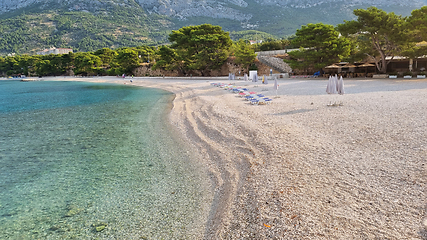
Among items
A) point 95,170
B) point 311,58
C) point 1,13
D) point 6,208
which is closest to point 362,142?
point 95,170

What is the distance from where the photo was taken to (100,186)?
6.29 m

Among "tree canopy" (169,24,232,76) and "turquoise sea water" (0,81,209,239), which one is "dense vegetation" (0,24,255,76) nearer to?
"tree canopy" (169,24,232,76)

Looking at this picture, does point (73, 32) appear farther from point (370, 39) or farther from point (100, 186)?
point (100, 186)

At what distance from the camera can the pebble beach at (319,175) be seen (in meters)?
3.71

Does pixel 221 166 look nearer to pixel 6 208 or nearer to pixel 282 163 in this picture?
pixel 282 163

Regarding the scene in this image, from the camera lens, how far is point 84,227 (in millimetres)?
4672

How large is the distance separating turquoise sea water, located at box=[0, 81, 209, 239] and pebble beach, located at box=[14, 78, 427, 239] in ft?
2.27

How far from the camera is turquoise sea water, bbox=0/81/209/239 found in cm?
463

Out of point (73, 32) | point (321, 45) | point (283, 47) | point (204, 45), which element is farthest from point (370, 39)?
point (73, 32)

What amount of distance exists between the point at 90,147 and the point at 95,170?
8.19ft

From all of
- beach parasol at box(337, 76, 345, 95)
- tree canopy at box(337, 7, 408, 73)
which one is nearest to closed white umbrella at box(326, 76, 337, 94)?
beach parasol at box(337, 76, 345, 95)

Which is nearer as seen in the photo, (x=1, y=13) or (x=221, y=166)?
(x=221, y=166)

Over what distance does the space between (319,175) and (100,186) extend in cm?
518

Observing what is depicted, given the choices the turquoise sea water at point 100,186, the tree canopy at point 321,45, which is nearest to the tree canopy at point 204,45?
the tree canopy at point 321,45
